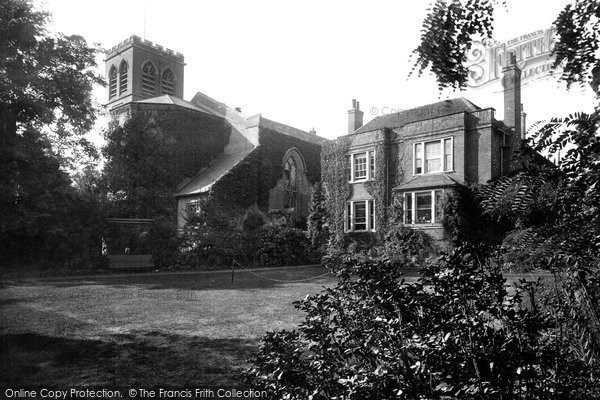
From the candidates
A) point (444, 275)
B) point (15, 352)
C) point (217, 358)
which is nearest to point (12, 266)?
point (15, 352)

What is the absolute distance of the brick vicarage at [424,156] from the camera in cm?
2303

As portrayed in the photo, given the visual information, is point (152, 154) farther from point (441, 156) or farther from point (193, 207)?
point (441, 156)

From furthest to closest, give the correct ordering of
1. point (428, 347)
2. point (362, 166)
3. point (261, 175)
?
1. point (261, 175)
2. point (362, 166)
3. point (428, 347)

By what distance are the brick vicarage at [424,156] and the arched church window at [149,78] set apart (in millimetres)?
23504

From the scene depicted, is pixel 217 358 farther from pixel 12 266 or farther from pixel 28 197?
pixel 12 266

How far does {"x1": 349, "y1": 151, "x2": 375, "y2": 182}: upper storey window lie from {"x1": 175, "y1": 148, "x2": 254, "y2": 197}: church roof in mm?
8167

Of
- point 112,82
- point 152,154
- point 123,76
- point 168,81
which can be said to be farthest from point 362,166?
point 112,82

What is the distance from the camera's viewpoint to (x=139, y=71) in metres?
42.4

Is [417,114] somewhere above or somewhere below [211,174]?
above

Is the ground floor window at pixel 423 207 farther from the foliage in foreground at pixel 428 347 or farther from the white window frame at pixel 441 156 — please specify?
the foliage in foreground at pixel 428 347

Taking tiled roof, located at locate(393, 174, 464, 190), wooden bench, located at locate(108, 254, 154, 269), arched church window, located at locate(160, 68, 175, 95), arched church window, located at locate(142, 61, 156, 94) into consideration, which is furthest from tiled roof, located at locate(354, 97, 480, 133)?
arched church window, located at locate(160, 68, 175, 95)

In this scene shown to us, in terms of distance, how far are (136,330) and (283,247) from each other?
18.4 meters

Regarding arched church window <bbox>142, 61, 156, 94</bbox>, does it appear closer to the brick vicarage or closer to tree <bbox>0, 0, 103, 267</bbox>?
tree <bbox>0, 0, 103, 267</bbox>

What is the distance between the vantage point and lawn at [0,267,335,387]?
5797mm
